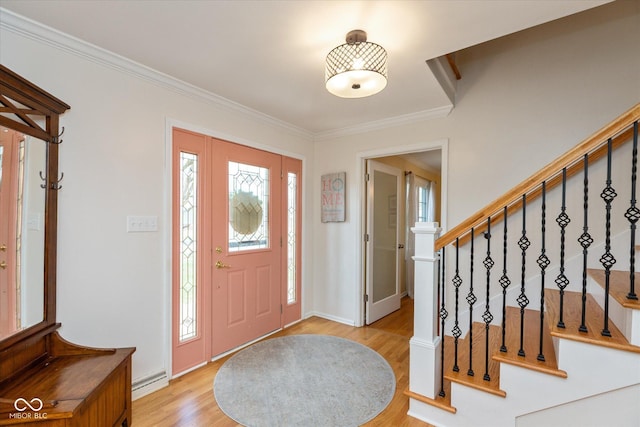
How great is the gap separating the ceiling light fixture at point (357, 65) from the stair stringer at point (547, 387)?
1692 millimetres

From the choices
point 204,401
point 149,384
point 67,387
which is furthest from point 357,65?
point 149,384

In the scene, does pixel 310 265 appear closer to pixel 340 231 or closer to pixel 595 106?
pixel 340 231

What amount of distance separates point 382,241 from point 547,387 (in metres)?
2.44

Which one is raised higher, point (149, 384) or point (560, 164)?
point (560, 164)

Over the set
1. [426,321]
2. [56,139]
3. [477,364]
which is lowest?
[477,364]

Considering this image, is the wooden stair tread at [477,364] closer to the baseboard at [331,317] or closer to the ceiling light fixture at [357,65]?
the baseboard at [331,317]

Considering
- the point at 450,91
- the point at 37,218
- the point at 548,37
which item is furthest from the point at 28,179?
the point at 548,37

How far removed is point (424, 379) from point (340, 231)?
198cm

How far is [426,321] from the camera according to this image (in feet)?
6.14

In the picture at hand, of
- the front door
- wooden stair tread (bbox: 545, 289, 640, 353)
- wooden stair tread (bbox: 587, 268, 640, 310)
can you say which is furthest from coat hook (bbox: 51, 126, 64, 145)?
wooden stair tread (bbox: 587, 268, 640, 310)

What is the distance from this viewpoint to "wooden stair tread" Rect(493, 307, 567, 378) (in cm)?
152

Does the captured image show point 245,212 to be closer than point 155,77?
No

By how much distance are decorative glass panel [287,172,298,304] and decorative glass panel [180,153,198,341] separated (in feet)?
3.92

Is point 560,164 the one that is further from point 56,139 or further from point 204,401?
point 56,139
